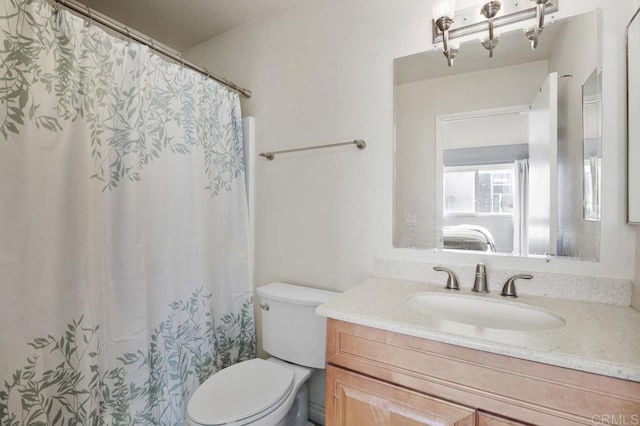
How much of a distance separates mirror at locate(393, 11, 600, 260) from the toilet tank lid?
1.49ft

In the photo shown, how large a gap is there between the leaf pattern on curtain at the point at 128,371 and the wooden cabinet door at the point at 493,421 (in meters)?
1.29

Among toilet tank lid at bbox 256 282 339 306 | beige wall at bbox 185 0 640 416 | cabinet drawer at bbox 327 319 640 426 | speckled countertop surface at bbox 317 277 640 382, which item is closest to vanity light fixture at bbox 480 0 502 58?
beige wall at bbox 185 0 640 416

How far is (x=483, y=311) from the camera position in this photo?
1.11 m

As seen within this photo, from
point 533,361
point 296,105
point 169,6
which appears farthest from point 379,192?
point 169,6

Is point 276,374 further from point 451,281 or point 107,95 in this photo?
point 107,95

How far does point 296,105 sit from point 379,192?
742 millimetres

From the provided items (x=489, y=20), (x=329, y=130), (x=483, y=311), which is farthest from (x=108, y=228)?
(x=489, y=20)

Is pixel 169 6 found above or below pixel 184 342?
above

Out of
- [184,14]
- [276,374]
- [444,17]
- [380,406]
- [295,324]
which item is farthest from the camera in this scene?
[184,14]

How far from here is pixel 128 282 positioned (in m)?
1.25

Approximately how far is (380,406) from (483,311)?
0.53 meters

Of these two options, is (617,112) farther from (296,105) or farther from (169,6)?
(169,6)

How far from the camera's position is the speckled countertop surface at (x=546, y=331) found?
67cm

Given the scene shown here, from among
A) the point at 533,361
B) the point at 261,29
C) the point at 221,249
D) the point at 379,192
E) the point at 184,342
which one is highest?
the point at 261,29
